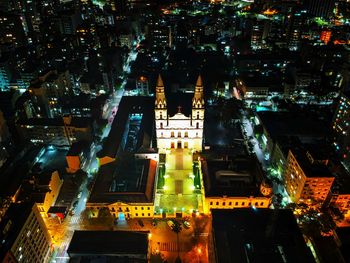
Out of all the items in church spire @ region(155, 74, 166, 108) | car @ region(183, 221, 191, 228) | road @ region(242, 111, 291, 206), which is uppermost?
church spire @ region(155, 74, 166, 108)

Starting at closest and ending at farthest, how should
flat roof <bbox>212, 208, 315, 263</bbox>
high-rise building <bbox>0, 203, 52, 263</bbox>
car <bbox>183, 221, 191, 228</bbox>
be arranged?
high-rise building <bbox>0, 203, 52, 263</bbox> < flat roof <bbox>212, 208, 315, 263</bbox> < car <bbox>183, 221, 191, 228</bbox>

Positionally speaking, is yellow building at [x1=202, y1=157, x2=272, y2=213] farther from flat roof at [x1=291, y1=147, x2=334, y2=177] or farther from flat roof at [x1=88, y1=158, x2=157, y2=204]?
flat roof at [x1=88, y1=158, x2=157, y2=204]

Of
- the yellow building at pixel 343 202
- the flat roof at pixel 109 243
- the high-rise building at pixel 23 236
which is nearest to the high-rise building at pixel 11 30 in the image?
the high-rise building at pixel 23 236

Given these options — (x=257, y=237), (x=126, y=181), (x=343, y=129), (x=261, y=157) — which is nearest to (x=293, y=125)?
(x=343, y=129)

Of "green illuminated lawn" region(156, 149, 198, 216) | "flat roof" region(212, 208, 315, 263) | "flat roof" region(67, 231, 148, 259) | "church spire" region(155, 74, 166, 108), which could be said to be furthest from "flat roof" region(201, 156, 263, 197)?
"church spire" region(155, 74, 166, 108)

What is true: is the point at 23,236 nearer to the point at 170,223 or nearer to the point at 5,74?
the point at 170,223

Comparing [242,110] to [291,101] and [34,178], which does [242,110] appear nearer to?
[291,101]
